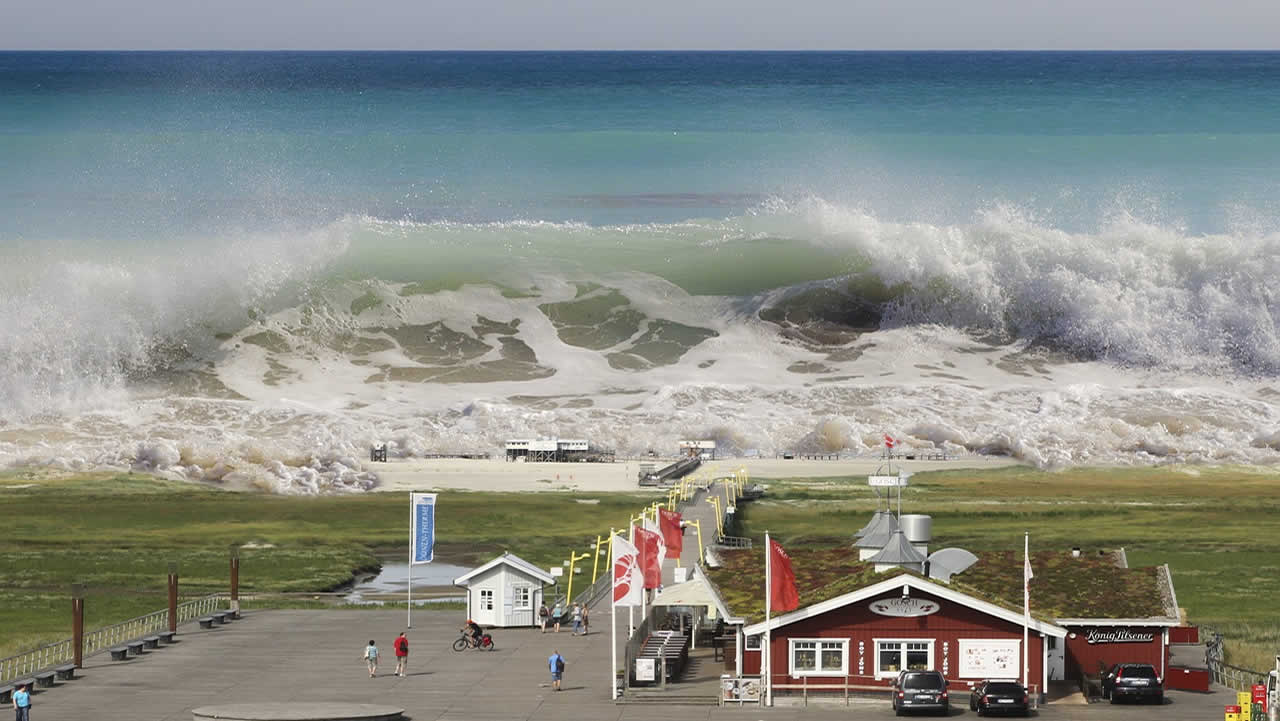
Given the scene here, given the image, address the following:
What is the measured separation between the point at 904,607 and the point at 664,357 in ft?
422

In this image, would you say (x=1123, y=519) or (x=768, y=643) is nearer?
(x=768, y=643)

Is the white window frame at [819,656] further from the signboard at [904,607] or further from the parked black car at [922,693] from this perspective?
the parked black car at [922,693]

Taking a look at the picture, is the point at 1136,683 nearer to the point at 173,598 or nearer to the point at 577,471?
the point at 173,598

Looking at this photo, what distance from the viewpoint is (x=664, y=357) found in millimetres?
179500

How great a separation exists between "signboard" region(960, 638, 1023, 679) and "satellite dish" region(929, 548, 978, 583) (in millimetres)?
5852

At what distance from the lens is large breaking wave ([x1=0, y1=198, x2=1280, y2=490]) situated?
14612 centimetres

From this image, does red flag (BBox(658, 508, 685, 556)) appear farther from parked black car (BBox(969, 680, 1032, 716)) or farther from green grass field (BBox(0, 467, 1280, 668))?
green grass field (BBox(0, 467, 1280, 668))

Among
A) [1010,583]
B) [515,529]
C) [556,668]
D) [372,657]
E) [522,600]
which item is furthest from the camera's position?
[515,529]

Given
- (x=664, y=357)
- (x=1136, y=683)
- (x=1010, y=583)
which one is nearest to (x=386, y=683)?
(x=1010, y=583)

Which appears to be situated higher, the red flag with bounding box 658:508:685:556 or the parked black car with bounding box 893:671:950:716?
the red flag with bounding box 658:508:685:556

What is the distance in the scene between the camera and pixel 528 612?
63531 mm

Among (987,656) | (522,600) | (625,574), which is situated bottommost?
(987,656)

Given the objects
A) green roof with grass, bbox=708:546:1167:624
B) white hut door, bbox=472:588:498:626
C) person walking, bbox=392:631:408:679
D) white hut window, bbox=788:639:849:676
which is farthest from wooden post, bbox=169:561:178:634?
white hut window, bbox=788:639:849:676

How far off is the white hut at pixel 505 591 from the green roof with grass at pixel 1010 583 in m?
5.92
